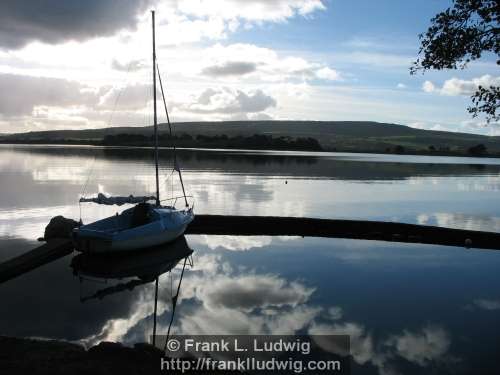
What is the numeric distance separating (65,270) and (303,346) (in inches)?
441

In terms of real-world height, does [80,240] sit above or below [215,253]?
above

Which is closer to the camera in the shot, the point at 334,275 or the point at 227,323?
the point at 227,323

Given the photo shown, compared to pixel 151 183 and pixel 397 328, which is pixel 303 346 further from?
pixel 151 183

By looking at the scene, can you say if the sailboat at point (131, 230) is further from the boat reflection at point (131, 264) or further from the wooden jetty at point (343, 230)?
the wooden jetty at point (343, 230)

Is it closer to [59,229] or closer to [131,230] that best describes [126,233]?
[131,230]

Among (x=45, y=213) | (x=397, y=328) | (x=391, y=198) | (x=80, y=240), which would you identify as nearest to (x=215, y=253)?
(x=80, y=240)

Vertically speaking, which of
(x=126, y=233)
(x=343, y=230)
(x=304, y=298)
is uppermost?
(x=126, y=233)

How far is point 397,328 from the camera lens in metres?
13.4

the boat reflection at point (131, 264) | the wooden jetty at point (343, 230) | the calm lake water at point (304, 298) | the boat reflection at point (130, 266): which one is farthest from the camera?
the wooden jetty at point (343, 230)

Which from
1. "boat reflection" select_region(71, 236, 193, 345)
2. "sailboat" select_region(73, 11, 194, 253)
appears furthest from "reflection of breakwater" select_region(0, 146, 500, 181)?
"boat reflection" select_region(71, 236, 193, 345)

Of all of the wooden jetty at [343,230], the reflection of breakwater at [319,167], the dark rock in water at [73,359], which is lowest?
the reflection of breakwater at [319,167]

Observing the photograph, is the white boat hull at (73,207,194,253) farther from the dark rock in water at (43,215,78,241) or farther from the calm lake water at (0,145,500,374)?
the dark rock in water at (43,215,78,241)

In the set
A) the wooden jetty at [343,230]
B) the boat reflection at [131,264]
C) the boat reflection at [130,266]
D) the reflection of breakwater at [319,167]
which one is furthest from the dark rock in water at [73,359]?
the reflection of breakwater at [319,167]

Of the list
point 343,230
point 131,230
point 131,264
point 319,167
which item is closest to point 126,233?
point 131,230
